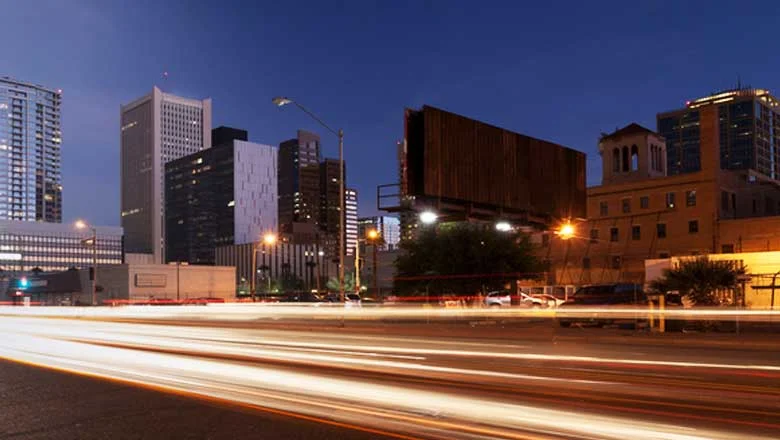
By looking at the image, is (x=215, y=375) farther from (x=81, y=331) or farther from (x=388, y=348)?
(x=81, y=331)

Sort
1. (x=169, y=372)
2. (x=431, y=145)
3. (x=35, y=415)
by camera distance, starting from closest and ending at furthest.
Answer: (x=35, y=415)
(x=169, y=372)
(x=431, y=145)

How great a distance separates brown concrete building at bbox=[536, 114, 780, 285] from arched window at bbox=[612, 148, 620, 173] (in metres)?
13.0

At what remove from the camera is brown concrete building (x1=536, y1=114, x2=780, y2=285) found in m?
69.2

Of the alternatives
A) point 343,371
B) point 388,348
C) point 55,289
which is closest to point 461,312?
point 388,348

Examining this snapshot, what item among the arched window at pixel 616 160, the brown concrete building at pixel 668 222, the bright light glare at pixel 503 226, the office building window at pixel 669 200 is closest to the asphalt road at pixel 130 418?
the bright light glare at pixel 503 226

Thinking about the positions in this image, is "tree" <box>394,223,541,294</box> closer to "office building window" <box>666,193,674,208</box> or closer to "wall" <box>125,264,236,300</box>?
"office building window" <box>666,193,674,208</box>

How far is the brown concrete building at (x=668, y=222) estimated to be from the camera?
69213 millimetres

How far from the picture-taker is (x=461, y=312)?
3475cm

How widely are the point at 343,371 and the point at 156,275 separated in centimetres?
7129

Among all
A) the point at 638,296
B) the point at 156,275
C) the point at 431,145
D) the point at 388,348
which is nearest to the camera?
the point at 388,348

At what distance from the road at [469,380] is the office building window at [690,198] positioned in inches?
2061

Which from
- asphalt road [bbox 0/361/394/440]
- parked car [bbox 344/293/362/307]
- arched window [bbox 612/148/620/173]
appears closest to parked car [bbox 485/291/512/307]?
parked car [bbox 344/293/362/307]

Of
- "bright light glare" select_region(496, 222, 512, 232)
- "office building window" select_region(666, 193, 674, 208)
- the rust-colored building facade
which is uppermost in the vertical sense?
"office building window" select_region(666, 193, 674, 208)

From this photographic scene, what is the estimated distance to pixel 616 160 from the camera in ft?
299
